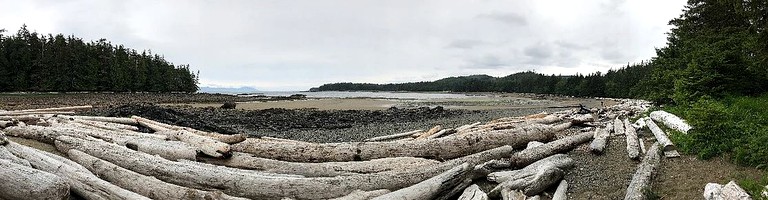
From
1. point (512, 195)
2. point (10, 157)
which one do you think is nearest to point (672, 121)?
point (512, 195)

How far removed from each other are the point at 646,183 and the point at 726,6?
75.6 feet

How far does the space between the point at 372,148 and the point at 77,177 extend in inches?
209

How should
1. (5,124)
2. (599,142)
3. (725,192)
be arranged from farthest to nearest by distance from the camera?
(5,124), (599,142), (725,192)

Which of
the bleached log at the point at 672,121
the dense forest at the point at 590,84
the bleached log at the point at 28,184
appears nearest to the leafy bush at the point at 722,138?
the bleached log at the point at 672,121

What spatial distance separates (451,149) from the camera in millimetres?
10359

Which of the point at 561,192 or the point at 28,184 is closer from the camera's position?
the point at 28,184

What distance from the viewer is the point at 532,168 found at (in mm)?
8195

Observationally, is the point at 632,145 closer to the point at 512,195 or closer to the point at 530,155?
the point at 530,155

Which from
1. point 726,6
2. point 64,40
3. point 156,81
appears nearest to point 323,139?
point 726,6

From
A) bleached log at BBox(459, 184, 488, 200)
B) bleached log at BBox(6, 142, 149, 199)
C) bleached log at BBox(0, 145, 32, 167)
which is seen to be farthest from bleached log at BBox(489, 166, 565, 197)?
bleached log at BBox(0, 145, 32, 167)

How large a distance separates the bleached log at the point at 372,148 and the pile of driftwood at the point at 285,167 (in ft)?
0.07

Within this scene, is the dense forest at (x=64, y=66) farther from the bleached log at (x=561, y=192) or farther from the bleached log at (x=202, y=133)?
the bleached log at (x=561, y=192)

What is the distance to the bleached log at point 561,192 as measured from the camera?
283 inches

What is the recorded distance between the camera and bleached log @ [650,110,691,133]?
10533 mm
